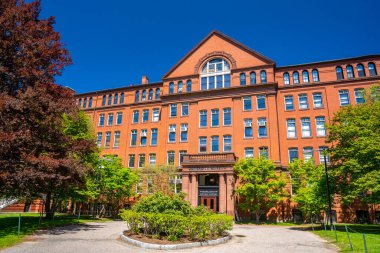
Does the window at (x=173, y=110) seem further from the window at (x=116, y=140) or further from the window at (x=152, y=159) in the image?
the window at (x=116, y=140)

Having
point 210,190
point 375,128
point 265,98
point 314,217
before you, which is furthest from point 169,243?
point 265,98

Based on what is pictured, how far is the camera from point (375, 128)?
2031cm

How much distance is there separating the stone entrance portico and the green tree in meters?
1.08

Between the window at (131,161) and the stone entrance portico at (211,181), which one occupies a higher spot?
the window at (131,161)

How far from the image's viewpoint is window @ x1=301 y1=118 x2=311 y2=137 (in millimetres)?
33750

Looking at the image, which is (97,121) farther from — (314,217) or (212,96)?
(314,217)

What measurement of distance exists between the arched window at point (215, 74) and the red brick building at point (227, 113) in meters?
0.14

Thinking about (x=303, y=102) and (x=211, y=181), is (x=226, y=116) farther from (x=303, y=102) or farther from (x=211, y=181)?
(x=303, y=102)

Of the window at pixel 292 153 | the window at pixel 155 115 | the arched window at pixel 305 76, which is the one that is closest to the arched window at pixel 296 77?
the arched window at pixel 305 76

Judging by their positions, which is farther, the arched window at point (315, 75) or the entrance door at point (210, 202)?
the arched window at point (315, 75)

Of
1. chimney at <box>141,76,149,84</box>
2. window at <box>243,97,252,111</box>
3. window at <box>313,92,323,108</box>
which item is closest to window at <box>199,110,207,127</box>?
window at <box>243,97,252,111</box>

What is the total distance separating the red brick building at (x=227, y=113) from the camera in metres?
32.5

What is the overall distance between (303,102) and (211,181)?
15588 mm

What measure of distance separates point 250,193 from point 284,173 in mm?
4911
